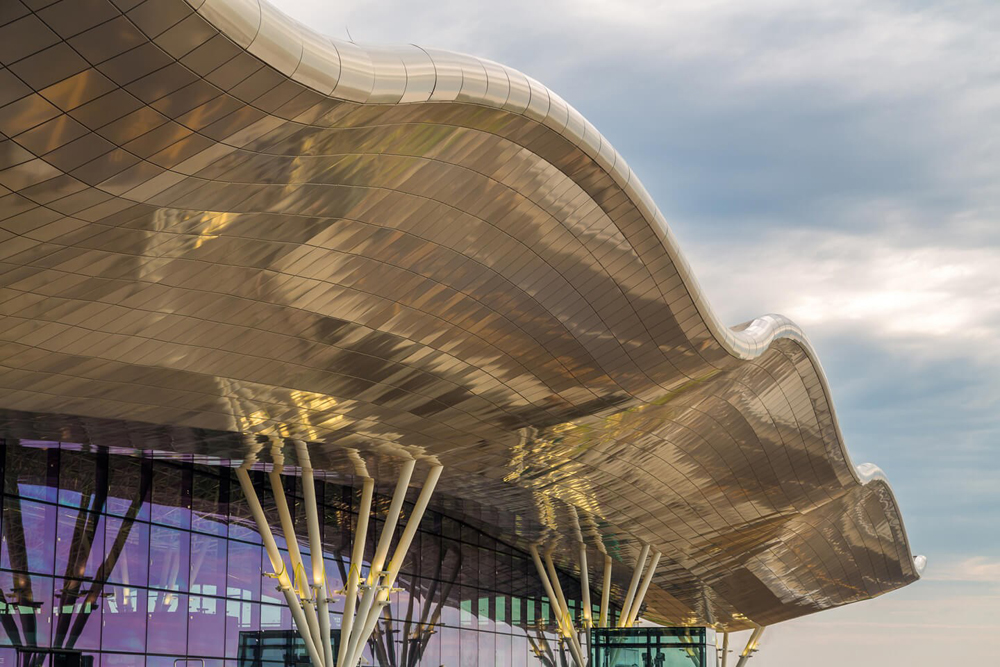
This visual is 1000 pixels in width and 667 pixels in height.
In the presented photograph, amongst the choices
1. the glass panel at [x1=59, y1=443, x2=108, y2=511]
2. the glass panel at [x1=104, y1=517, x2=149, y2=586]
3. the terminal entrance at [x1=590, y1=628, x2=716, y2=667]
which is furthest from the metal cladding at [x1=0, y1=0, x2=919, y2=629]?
the terminal entrance at [x1=590, y1=628, x2=716, y2=667]

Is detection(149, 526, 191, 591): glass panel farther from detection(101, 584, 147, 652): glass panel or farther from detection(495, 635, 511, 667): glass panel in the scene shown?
detection(495, 635, 511, 667): glass panel

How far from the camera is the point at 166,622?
2942 cm

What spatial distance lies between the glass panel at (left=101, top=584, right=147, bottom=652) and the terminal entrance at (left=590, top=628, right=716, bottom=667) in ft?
62.4

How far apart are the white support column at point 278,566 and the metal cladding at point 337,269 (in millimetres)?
2544

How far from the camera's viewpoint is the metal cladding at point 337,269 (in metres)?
13.0

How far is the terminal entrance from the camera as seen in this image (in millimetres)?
39938

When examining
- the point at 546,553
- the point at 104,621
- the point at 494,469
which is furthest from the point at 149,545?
the point at 546,553

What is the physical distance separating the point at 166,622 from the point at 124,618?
1522mm

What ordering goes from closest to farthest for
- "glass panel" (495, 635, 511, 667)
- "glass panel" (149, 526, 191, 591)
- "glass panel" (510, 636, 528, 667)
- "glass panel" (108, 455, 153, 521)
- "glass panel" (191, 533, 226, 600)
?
"glass panel" (108, 455, 153, 521) < "glass panel" (149, 526, 191, 591) < "glass panel" (191, 533, 226, 600) < "glass panel" (495, 635, 511, 667) < "glass panel" (510, 636, 528, 667)

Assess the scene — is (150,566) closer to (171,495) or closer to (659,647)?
(171,495)

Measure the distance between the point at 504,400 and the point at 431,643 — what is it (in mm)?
18026

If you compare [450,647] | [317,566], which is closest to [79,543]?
[317,566]

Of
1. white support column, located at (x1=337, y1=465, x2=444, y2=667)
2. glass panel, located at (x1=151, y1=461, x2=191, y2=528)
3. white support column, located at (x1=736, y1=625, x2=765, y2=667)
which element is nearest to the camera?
white support column, located at (x1=337, y1=465, x2=444, y2=667)

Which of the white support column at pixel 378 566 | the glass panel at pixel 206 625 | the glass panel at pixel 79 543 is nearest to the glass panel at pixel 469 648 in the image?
the white support column at pixel 378 566
